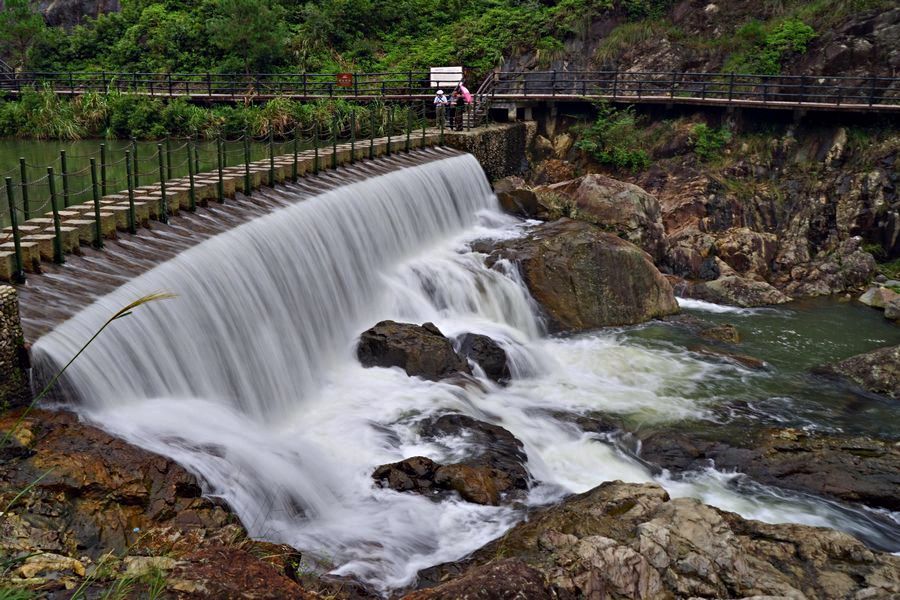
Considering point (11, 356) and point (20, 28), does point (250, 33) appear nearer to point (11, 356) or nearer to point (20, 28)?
point (20, 28)

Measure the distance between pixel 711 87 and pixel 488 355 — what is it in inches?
696

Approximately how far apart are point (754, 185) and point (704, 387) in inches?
489

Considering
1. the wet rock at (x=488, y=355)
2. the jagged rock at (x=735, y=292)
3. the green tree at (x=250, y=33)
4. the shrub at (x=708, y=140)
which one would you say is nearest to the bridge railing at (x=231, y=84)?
the green tree at (x=250, y=33)

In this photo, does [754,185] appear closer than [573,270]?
No

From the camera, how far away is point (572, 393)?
13.8 metres

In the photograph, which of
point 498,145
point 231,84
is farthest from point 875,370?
point 231,84

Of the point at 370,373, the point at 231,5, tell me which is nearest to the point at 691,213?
the point at 370,373

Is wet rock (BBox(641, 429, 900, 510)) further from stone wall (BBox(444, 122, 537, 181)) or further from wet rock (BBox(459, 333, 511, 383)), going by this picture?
stone wall (BBox(444, 122, 537, 181))

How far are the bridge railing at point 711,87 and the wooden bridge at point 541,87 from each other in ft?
0.10

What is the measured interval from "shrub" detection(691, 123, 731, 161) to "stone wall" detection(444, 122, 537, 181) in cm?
554

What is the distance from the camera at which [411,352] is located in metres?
13.5

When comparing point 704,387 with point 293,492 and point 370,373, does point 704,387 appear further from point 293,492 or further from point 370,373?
point 293,492

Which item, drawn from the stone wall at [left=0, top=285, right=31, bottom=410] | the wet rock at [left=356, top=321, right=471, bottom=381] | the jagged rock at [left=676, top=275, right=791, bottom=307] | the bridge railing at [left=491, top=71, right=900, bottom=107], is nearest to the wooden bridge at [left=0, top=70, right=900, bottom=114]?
the bridge railing at [left=491, top=71, right=900, bottom=107]

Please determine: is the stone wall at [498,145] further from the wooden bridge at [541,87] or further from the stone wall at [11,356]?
the stone wall at [11,356]
